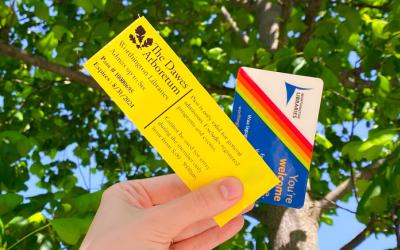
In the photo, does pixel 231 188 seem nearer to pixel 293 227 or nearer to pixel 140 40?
pixel 140 40

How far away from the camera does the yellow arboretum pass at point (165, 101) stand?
133 cm

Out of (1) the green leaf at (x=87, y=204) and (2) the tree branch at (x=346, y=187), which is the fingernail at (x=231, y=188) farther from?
(2) the tree branch at (x=346, y=187)

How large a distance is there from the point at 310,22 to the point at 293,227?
1.42 m

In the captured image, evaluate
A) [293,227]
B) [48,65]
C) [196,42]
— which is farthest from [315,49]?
[196,42]

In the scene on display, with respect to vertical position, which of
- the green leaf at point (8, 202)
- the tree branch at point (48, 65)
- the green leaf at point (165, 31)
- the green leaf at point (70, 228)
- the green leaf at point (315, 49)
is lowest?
the green leaf at point (315, 49)

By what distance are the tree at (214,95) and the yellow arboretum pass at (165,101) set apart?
77cm

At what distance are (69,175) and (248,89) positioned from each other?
3391mm

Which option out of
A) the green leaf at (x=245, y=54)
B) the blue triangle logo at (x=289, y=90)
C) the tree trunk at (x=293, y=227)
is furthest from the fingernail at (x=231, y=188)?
the tree trunk at (x=293, y=227)

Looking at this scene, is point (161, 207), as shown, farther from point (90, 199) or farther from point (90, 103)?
point (90, 103)

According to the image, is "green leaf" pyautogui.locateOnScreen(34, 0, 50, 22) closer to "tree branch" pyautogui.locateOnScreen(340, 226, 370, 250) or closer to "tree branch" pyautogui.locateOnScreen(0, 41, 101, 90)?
"tree branch" pyautogui.locateOnScreen(0, 41, 101, 90)

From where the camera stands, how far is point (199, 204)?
136cm

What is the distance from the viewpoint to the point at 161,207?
1.40 meters

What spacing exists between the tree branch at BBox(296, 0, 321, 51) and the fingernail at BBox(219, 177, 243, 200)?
2398mm

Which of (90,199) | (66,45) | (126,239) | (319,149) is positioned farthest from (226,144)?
A: (319,149)
